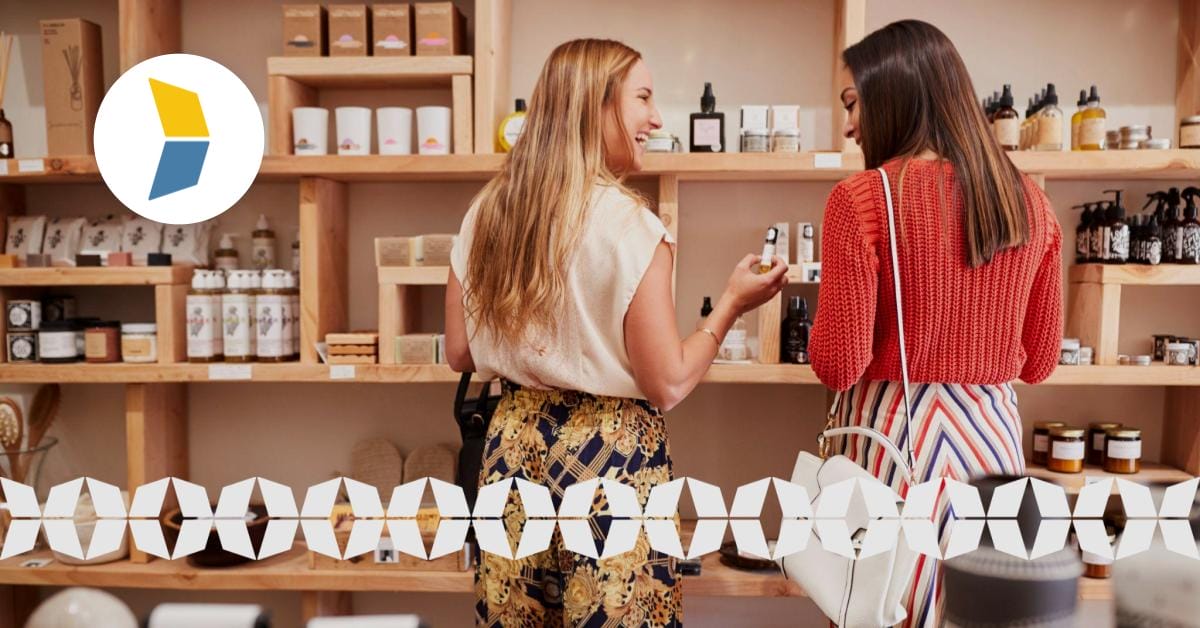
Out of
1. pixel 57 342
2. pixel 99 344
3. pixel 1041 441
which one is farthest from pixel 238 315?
pixel 1041 441

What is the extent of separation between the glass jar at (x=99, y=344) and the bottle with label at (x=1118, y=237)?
2.58 m

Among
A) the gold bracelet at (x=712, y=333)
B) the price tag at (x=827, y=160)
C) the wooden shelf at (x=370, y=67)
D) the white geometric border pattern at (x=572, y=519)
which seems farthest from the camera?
the wooden shelf at (x=370, y=67)

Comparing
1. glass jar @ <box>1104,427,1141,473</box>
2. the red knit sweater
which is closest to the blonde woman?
the red knit sweater

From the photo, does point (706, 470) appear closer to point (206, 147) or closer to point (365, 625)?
point (206, 147)

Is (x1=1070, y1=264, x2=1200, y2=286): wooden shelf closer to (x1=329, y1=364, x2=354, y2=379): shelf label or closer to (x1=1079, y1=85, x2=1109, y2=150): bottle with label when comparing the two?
(x1=1079, y1=85, x2=1109, y2=150): bottle with label

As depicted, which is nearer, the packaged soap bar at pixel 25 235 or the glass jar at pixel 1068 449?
the glass jar at pixel 1068 449

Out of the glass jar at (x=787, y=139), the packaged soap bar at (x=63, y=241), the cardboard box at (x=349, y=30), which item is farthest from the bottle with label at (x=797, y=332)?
the packaged soap bar at (x=63, y=241)

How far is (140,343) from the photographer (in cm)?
218

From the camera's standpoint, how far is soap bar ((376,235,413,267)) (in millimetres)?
2154

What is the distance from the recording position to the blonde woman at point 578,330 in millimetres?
1192

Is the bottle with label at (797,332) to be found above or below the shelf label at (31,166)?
below

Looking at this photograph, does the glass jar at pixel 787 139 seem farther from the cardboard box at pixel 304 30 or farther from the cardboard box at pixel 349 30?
the cardboard box at pixel 304 30

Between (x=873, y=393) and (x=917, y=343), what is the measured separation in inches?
4.9

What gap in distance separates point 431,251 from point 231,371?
1.93 ft
